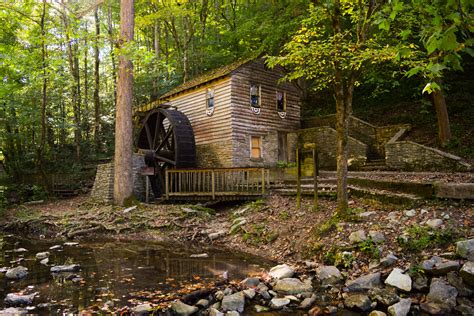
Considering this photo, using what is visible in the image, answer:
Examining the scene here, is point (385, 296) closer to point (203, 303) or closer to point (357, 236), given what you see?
point (357, 236)

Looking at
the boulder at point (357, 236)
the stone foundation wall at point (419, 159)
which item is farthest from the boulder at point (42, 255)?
the stone foundation wall at point (419, 159)

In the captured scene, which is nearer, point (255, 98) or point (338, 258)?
point (338, 258)

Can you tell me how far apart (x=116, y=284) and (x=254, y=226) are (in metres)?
4.22

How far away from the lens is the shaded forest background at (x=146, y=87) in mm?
15586

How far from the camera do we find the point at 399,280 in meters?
4.74

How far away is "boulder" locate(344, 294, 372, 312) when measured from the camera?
4332 millimetres

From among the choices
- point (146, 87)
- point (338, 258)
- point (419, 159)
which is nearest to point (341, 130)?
point (338, 258)

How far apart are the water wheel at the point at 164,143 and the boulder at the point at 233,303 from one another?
11.4 meters

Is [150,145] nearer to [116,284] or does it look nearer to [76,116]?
[76,116]

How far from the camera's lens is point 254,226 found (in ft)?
29.1

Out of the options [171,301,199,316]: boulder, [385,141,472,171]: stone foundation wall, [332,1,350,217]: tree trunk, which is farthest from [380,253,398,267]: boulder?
[385,141,472,171]: stone foundation wall

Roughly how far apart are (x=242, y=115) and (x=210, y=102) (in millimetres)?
2074

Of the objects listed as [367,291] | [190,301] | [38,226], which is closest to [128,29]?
[38,226]

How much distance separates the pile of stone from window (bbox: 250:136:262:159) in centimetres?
1190
